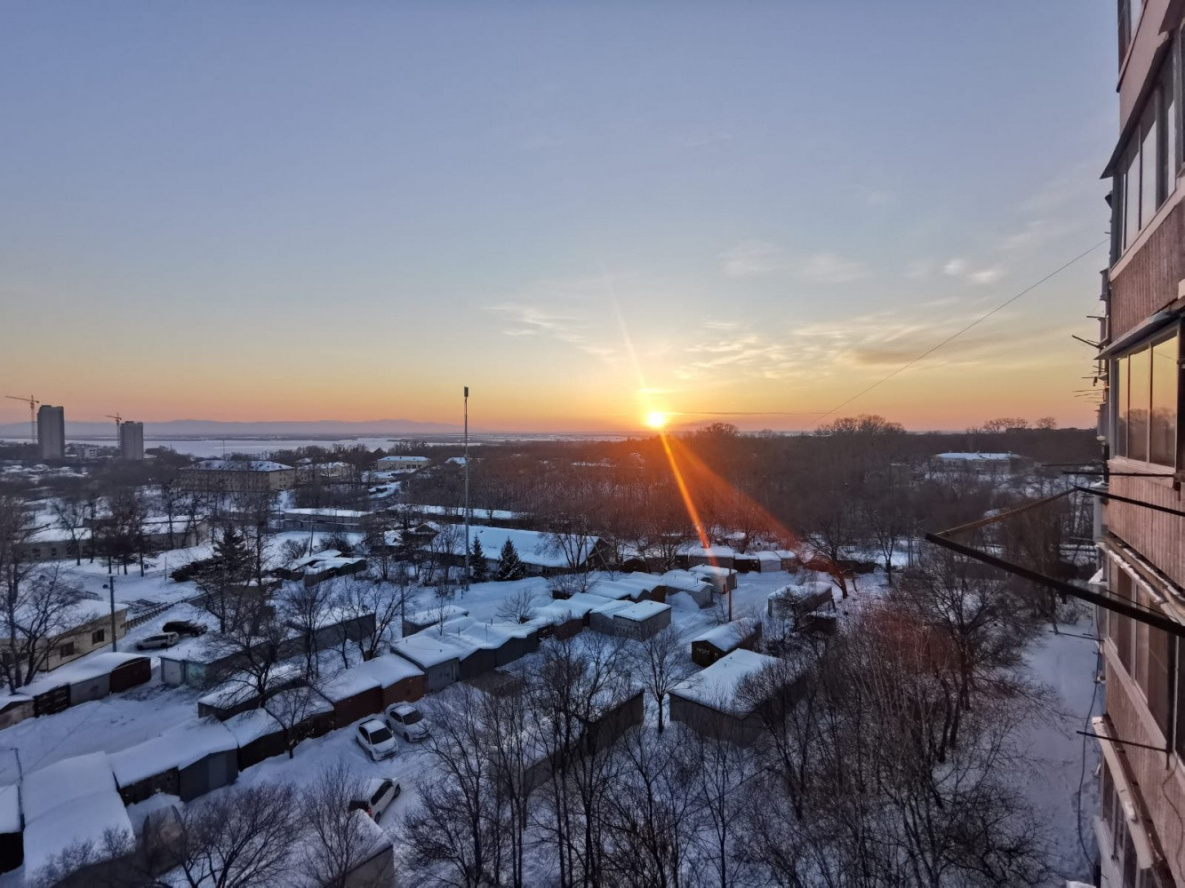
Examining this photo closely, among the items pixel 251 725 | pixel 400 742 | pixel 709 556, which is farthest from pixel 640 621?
pixel 251 725

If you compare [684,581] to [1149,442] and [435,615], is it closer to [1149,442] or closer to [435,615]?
[435,615]

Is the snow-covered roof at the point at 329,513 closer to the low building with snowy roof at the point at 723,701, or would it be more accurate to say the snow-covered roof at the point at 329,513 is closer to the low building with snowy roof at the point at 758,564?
the low building with snowy roof at the point at 758,564

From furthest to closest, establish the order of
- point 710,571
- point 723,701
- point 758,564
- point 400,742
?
1. point 758,564
2. point 710,571
3. point 400,742
4. point 723,701

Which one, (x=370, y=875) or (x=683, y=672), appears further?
(x=683, y=672)

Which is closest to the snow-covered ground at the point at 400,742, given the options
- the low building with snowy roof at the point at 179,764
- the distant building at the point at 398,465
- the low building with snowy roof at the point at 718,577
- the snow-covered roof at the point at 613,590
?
the low building with snowy roof at the point at 179,764

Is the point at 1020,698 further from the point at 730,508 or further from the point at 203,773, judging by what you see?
the point at 730,508

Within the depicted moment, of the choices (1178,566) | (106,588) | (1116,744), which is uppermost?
(1178,566)

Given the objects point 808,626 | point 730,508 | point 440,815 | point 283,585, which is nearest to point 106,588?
point 283,585

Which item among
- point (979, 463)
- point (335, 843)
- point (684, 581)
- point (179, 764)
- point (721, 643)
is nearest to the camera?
point (335, 843)
